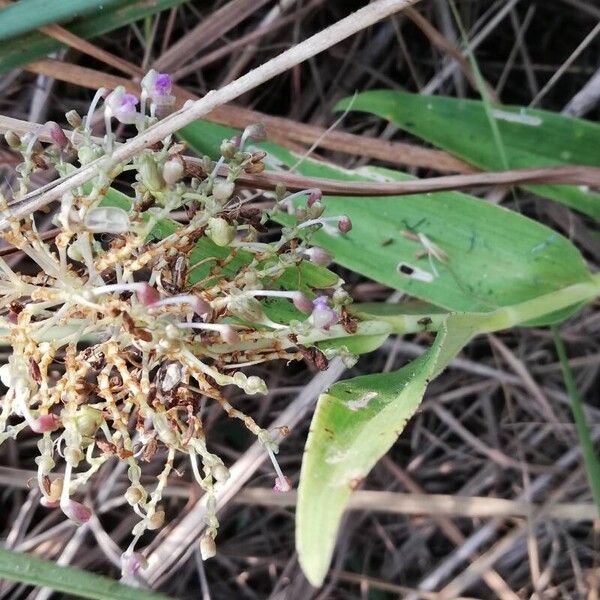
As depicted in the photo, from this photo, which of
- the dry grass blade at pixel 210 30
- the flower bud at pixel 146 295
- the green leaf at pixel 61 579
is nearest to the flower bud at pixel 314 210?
the flower bud at pixel 146 295

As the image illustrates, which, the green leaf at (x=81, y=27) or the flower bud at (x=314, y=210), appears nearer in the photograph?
the flower bud at (x=314, y=210)

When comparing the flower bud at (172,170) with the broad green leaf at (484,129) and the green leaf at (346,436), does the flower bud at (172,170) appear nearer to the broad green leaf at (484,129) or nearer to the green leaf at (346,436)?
the green leaf at (346,436)

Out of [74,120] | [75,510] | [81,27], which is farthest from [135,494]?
[81,27]

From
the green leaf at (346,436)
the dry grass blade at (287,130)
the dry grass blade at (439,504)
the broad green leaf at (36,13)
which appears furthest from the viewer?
the dry grass blade at (439,504)

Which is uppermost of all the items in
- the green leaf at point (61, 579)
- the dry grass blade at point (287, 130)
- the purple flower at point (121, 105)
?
the purple flower at point (121, 105)

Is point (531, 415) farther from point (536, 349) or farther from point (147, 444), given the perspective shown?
point (147, 444)

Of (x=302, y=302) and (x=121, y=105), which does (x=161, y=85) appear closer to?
(x=121, y=105)

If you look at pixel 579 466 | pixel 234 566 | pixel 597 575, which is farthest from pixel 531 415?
pixel 234 566
